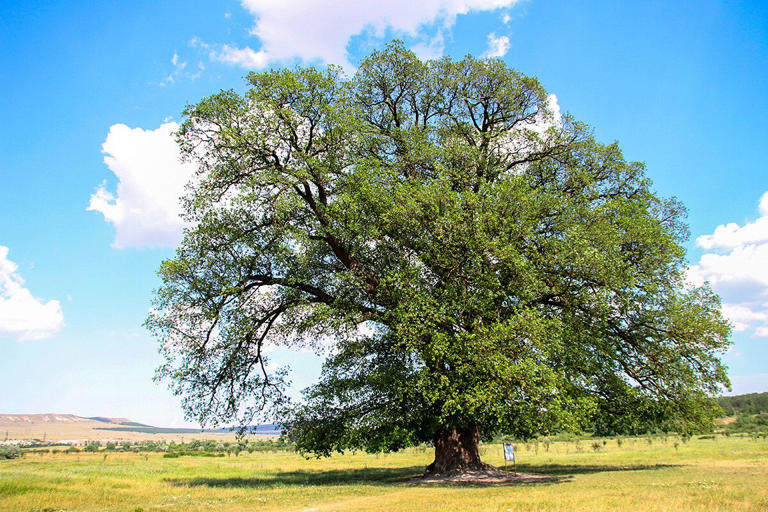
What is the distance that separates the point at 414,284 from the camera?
71.9 ft

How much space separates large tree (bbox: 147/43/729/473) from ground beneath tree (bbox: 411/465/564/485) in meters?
0.80

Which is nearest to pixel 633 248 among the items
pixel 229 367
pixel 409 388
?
pixel 409 388

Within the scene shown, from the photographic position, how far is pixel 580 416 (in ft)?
62.4

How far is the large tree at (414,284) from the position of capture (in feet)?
68.5

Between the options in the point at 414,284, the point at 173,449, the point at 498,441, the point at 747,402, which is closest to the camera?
the point at 414,284

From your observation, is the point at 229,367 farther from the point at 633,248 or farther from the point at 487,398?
the point at 633,248

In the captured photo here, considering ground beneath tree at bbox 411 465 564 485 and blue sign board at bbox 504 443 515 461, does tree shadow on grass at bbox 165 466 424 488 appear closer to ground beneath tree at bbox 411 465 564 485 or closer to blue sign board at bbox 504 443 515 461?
ground beneath tree at bbox 411 465 564 485

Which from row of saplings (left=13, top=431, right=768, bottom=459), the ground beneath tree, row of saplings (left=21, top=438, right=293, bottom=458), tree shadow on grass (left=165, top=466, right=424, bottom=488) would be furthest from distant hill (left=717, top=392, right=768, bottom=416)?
tree shadow on grass (left=165, top=466, right=424, bottom=488)

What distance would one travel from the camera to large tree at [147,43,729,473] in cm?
2089

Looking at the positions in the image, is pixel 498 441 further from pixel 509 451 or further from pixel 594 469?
pixel 509 451

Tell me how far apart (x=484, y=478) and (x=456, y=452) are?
2168mm

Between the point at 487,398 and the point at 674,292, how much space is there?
12.0 m

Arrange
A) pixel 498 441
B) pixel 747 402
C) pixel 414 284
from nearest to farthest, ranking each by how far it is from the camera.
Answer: pixel 414 284 → pixel 498 441 → pixel 747 402

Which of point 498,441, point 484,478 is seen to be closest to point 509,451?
point 484,478
